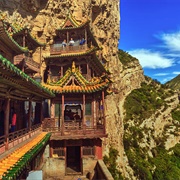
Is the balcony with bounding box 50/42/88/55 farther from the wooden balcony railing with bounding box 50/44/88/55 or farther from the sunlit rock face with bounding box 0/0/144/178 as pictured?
the sunlit rock face with bounding box 0/0/144/178

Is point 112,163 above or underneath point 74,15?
underneath

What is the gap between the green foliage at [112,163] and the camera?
84.9 ft

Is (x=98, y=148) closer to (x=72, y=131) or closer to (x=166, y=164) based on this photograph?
(x=72, y=131)

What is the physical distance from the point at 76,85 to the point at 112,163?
1597cm

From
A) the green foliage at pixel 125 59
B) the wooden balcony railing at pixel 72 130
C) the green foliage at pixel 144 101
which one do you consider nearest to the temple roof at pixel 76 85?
the wooden balcony railing at pixel 72 130

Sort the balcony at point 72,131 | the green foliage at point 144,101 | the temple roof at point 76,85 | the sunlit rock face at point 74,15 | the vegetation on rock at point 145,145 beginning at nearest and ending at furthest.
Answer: the balcony at point 72,131 → the temple roof at point 76,85 → the sunlit rock face at point 74,15 → the vegetation on rock at point 145,145 → the green foliage at point 144,101

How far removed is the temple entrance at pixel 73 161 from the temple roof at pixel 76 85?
21.1 feet

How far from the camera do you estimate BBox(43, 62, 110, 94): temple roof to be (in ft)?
49.3

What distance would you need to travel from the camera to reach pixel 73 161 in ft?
60.7

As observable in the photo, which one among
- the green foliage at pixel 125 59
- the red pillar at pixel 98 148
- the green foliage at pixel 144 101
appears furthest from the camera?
the green foliage at pixel 125 59

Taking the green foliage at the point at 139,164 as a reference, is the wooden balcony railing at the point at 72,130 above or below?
above

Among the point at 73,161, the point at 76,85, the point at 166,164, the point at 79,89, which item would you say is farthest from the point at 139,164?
the point at 79,89

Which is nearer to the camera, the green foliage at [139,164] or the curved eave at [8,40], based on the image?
the curved eave at [8,40]

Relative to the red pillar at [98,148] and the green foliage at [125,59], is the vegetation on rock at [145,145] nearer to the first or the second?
the green foliage at [125,59]
